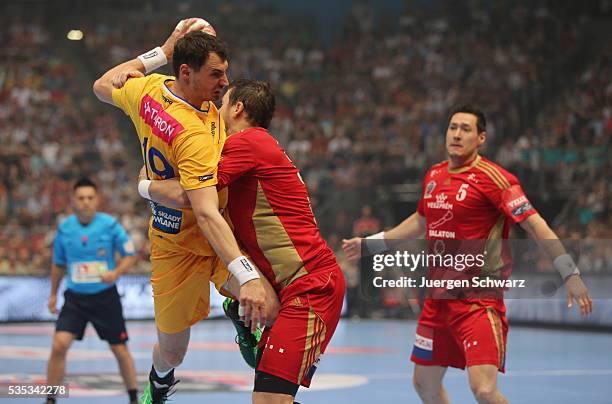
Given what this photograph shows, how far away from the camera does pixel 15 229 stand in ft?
61.6

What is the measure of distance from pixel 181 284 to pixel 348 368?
21.3 ft

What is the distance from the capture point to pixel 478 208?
22.3 ft

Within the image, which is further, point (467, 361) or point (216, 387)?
point (216, 387)

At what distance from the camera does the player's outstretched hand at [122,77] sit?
5.68m

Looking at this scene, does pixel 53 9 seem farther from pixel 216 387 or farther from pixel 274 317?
pixel 274 317

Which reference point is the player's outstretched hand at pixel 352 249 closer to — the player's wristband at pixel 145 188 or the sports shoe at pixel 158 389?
the sports shoe at pixel 158 389

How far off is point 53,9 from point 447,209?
855 inches

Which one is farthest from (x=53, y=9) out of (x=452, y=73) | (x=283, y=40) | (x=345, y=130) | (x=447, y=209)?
(x=447, y=209)

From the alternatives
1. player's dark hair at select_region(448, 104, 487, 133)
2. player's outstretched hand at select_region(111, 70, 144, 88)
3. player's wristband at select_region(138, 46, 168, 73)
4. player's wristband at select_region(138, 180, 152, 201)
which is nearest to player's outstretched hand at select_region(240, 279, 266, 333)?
player's wristband at select_region(138, 180, 152, 201)

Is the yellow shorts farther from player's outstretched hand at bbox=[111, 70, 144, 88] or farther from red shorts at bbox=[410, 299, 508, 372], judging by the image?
red shorts at bbox=[410, 299, 508, 372]

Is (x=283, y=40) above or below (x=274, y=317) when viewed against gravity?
above

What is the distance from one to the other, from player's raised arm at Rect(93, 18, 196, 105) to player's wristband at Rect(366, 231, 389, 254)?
208 centimetres

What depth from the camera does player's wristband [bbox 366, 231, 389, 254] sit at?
23.1 ft

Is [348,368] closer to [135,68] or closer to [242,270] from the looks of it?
[135,68]
